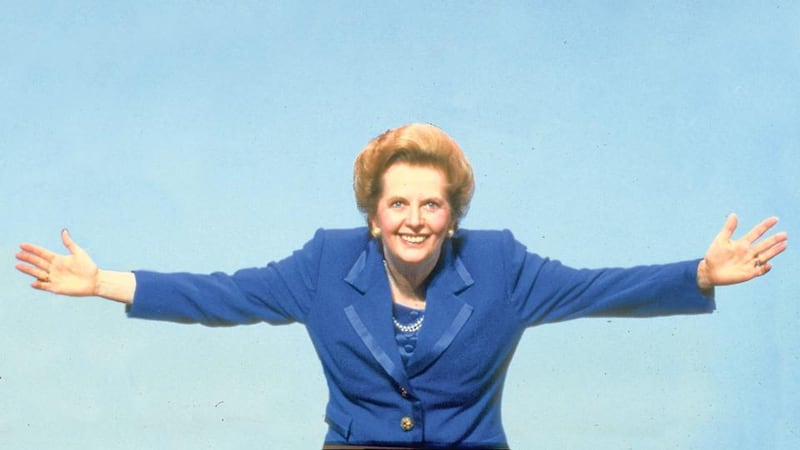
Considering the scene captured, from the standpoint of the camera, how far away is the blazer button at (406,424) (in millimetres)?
3441

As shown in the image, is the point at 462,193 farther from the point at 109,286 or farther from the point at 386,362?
the point at 109,286

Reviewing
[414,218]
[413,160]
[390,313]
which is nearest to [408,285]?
[390,313]

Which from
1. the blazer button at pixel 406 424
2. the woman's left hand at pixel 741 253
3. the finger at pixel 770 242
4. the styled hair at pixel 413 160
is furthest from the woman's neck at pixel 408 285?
the finger at pixel 770 242

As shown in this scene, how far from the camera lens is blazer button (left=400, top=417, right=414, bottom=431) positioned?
3441 millimetres

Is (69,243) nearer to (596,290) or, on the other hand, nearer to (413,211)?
(413,211)

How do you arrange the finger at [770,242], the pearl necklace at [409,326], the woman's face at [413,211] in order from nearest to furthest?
the finger at [770,242]
the woman's face at [413,211]
the pearl necklace at [409,326]

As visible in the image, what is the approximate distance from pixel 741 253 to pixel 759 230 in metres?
0.09

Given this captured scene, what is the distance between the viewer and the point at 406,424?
344 centimetres

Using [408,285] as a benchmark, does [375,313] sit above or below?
below

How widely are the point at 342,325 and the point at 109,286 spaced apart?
2.57 ft

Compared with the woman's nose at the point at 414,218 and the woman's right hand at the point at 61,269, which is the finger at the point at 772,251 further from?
the woman's right hand at the point at 61,269

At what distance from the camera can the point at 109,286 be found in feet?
11.6

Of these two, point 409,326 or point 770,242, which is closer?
point 770,242

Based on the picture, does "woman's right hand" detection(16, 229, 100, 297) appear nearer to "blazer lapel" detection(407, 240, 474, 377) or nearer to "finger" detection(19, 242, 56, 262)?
"finger" detection(19, 242, 56, 262)
